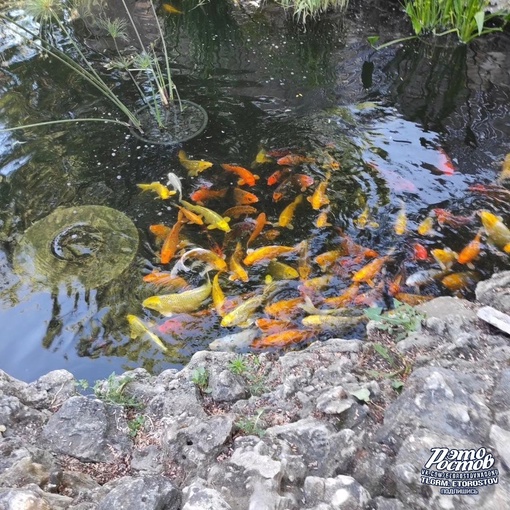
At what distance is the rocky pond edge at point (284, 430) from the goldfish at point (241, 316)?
50 cm

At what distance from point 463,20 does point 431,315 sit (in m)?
4.68

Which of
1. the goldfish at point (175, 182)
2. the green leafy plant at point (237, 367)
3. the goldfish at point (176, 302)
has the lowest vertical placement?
the goldfish at point (176, 302)

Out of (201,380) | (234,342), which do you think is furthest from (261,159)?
(201,380)

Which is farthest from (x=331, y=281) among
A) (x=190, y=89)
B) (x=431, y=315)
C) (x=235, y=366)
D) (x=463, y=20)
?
(x=463, y=20)

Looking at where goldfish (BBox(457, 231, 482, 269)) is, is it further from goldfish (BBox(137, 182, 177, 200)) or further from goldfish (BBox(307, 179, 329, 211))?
goldfish (BBox(137, 182, 177, 200))

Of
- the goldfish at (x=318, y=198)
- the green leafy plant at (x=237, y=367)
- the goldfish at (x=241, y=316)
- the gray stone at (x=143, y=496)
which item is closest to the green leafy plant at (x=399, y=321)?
the green leafy plant at (x=237, y=367)

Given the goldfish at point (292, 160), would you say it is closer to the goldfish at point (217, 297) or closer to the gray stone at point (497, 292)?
the goldfish at point (217, 297)

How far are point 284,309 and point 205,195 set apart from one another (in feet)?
4.84

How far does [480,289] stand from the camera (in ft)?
10.1

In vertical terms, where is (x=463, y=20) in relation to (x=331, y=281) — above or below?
above

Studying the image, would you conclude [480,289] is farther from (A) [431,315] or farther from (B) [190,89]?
(B) [190,89]

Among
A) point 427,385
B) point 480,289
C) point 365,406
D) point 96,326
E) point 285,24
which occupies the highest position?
point 285,24

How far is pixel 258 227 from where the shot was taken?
3.97m

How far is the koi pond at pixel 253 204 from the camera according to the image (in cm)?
337
